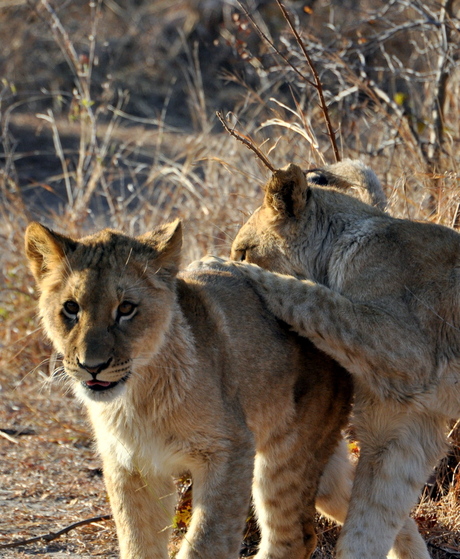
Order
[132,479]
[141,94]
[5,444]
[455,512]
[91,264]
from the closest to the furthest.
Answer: [91,264], [132,479], [455,512], [5,444], [141,94]

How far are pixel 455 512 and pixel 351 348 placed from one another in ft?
3.37

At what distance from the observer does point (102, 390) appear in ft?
9.24

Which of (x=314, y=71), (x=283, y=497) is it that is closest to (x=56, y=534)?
(x=283, y=497)

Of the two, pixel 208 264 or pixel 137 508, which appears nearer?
pixel 137 508

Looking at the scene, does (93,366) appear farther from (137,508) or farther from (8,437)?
(8,437)

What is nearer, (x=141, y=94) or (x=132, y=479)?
(x=132, y=479)

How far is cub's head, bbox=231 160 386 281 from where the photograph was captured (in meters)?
3.74

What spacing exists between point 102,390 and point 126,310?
0.26m

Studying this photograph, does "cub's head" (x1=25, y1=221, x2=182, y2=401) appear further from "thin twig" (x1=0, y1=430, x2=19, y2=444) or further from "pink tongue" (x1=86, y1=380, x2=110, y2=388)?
"thin twig" (x1=0, y1=430, x2=19, y2=444)

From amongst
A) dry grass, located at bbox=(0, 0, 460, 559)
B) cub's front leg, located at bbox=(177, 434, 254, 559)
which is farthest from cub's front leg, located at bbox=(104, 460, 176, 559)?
dry grass, located at bbox=(0, 0, 460, 559)

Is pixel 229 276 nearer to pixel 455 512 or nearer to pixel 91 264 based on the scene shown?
pixel 91 264

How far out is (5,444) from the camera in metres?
4.98

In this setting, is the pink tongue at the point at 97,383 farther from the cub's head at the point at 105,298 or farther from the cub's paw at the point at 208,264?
the cub's paw at the point at 208,264

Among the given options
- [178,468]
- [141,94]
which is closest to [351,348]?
[178,468]
